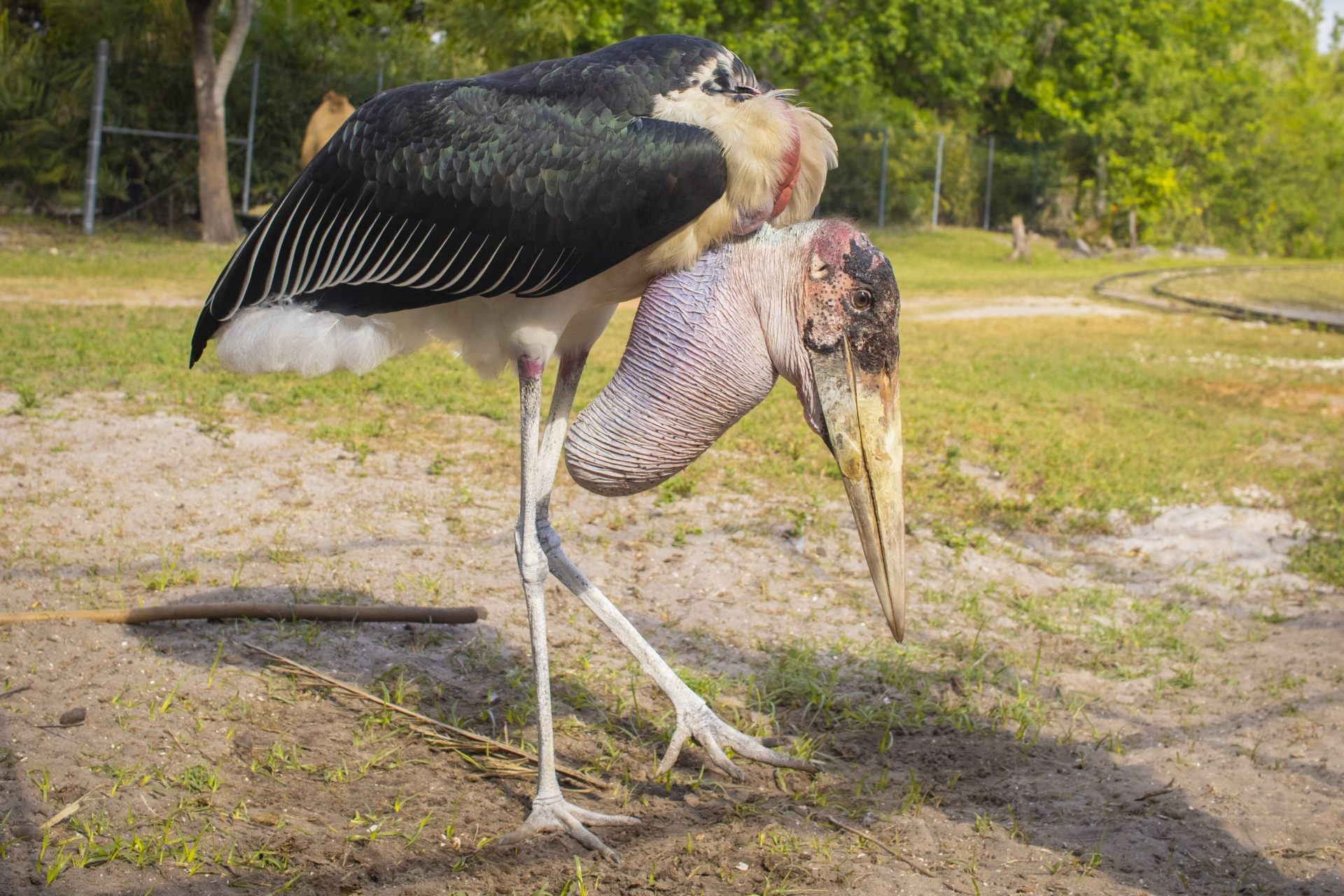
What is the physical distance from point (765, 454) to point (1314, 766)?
2674 mm

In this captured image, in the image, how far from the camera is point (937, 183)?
21312 mm

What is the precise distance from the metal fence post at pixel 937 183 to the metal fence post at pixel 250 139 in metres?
11.2

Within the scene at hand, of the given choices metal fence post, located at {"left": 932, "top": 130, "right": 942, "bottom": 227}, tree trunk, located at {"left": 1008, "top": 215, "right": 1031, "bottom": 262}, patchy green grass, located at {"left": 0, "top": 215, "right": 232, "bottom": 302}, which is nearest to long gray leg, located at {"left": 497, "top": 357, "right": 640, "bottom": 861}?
patchy green grass, located at {"left": 0, "top": 215, "right": 232, "bottom": 302}

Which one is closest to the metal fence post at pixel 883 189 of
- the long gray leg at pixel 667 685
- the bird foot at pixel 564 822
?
the long gray leg at pixel 667 685

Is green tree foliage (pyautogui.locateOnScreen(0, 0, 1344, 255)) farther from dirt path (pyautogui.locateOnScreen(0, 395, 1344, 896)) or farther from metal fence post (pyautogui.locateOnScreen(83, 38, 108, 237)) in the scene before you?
dirt path (pyautogui.locateOnScreen(0, 395, 1344, 896))

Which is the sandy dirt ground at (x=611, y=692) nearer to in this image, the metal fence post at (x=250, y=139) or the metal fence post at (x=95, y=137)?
the metal fence post at (x=95, y=137)

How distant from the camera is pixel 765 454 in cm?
527

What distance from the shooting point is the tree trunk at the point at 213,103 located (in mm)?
12625

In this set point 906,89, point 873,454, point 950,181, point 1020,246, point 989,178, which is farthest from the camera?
point 989,178

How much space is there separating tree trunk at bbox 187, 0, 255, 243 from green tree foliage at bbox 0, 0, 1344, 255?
3.10ft

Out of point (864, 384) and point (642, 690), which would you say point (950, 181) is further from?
point (864, 384)

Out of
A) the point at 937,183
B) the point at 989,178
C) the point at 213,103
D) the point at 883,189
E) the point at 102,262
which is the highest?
the point at 213,103

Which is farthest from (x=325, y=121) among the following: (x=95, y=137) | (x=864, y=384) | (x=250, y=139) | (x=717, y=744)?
(x=864, y=384)

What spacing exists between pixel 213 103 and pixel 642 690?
11546mm
